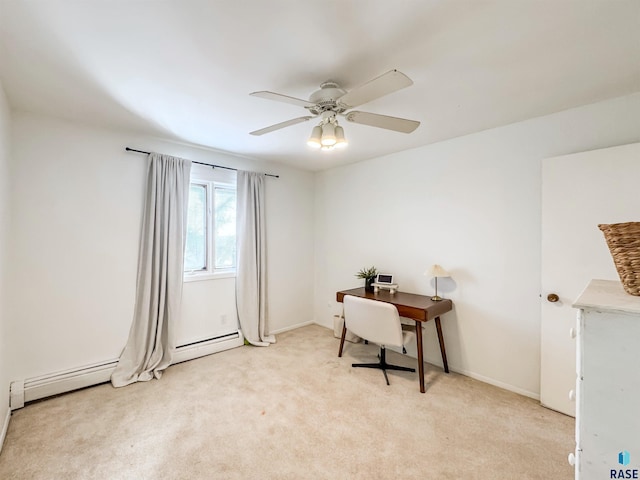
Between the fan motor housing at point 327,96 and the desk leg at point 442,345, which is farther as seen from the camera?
the desk leg at point 442,345

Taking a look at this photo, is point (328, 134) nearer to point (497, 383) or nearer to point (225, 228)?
point (225, 228)

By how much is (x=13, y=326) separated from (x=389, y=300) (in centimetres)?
333

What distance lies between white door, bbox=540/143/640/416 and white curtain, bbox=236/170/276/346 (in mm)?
2932

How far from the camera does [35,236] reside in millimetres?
2410

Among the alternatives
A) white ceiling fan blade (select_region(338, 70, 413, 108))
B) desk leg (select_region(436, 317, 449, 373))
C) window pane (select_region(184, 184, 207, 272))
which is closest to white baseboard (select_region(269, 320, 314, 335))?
window pane (select_region(184, 184, 207, 272))

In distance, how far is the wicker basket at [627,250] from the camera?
0.85 meters

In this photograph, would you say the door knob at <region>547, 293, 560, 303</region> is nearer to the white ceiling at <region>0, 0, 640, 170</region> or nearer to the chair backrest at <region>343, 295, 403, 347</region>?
the chair backrest at <region>343, 295, 403, 347</region>

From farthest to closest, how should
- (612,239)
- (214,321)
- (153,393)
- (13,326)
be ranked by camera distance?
(214,321), (153,393), (13,326), (612,239)

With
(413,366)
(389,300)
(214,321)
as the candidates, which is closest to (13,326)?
(214,321)

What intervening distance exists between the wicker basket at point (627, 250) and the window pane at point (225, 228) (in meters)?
3.47

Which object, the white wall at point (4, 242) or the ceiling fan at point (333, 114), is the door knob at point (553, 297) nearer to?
the ceiling fan at point (333, 114)

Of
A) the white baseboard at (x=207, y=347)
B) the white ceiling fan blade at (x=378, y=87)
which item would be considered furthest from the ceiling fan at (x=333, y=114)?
the white baseboard at (x=207, y=347)

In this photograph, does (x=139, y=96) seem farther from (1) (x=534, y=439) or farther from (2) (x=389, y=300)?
(1) (x=534, y=439)

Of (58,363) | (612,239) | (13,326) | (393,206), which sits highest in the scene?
(393,206)
